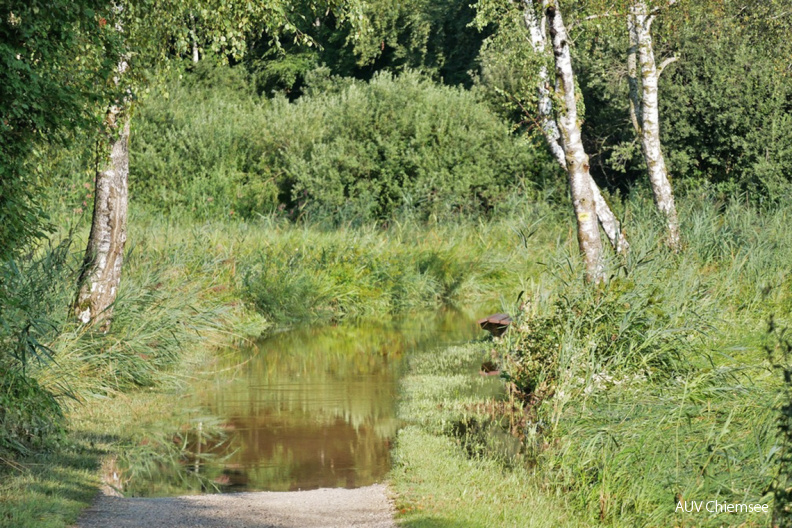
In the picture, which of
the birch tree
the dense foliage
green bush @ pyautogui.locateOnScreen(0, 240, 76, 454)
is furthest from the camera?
the birch tree

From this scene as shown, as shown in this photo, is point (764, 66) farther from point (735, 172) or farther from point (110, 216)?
point (110, 216)

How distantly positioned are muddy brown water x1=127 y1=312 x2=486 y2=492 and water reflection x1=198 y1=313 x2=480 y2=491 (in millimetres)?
11

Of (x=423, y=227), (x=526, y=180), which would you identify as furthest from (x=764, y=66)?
(x=423, y=227)

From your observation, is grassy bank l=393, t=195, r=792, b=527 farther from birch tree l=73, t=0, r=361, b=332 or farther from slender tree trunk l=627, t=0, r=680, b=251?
slender tree trunk l=627, t=0, r=680, b=251

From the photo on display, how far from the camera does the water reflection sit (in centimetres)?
823

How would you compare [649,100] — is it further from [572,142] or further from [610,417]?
[610,417]

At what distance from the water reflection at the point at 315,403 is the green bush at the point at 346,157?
9377mm

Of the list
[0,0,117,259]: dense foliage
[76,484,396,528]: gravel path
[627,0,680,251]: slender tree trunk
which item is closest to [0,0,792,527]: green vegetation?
[0,0,117,259]: dense foliage

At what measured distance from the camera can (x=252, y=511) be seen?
652cm

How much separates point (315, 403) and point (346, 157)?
15.9 m

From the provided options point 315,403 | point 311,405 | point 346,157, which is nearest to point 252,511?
point 311,405

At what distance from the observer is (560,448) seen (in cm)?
733

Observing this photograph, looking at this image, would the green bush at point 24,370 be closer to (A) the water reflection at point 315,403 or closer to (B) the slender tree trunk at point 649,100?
(A) the water reflection at point 315,403

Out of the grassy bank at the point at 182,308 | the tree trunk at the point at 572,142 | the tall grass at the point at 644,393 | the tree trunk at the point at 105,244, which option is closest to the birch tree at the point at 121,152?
the tree trunk at the point at 105,244
